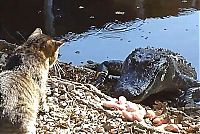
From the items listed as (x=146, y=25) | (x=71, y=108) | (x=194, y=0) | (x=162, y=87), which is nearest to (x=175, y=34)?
(x=146, y=25)

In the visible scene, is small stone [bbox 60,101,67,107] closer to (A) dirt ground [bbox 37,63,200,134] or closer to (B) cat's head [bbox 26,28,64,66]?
(A) dirt ground [bbox 37,63,200,134]

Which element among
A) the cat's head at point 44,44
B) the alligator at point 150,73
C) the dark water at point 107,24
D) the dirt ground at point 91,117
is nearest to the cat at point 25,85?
the cat's head at point 44,44

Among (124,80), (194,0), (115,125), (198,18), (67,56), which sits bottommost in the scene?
(115,125)

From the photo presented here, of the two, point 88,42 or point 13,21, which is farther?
point 13,21

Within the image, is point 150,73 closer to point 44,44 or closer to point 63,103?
point 63,103

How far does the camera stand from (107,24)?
561 centimetres

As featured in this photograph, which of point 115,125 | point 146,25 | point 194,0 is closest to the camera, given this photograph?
point 115,125

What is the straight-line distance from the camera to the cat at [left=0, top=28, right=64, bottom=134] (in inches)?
94.7

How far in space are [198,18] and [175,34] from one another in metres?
0.64

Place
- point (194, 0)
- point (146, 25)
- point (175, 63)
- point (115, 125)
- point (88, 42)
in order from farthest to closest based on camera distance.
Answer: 1. point (194, 0)
2. point (146, 25)
3. point (88, 42)
4. point (175, 63)
5. point (115, 125)

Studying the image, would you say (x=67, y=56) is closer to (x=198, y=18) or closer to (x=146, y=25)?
(x=146, y=25)

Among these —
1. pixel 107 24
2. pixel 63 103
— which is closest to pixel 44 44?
pixel 63 103

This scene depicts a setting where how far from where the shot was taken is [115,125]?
2875 millimetres

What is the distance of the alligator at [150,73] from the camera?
13.6ft
